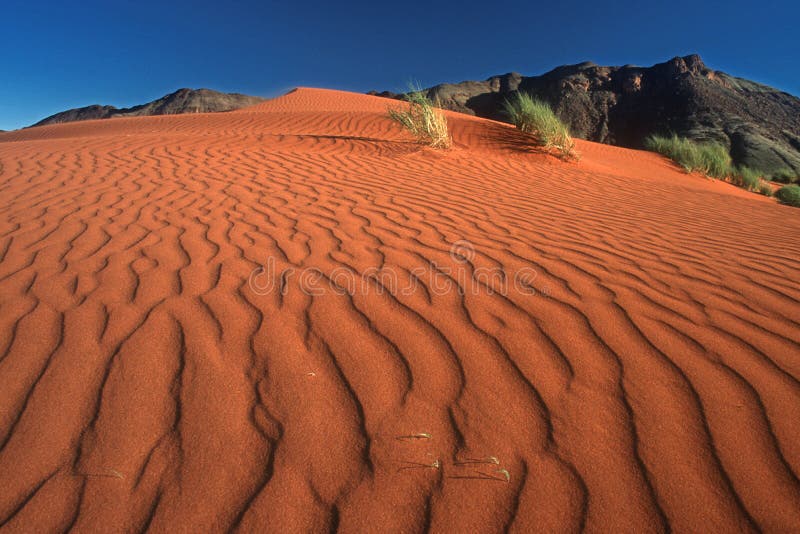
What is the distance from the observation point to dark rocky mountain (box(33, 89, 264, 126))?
37219 mm

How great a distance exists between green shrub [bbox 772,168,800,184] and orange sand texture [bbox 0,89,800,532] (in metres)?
12.8

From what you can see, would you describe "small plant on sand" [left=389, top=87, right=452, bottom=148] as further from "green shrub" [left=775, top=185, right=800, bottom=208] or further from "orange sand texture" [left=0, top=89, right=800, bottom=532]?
"green shrub" [left=775, top=185, right=800, bottom=208]

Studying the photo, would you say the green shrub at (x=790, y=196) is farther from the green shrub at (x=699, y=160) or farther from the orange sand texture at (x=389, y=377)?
the orange sand texture at (x=389, y=377)

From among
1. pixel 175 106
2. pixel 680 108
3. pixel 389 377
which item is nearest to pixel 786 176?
pixel 680 108

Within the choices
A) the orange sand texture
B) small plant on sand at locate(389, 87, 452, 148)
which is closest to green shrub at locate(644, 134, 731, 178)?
small plant on sand at locate(389, 87, 452, 148)

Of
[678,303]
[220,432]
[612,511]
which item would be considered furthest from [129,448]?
[678,303]

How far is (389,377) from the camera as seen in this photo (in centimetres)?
164

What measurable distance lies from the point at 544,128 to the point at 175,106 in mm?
39214

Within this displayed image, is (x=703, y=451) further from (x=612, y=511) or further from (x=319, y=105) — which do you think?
(x=319, y=105)

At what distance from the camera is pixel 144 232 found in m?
3.15

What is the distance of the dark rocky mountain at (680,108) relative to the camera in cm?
1529

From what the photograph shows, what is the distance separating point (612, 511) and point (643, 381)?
620 millimetres

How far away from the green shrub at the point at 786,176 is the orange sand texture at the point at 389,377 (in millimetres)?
12830

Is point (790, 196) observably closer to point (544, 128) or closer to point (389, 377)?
point (544, 128)
